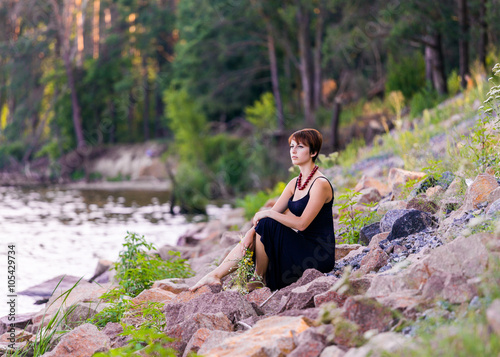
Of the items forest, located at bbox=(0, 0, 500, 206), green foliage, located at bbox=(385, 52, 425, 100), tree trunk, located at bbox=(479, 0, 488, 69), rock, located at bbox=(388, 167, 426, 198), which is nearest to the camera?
rock, located at bbox=(388, 167, 426, 198)

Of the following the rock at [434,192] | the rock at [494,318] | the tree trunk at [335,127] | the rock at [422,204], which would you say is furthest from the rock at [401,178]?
the tree trunk at [335,127]

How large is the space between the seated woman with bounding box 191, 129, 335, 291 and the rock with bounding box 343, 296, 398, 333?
1557 mm

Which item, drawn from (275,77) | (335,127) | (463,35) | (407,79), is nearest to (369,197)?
(463,35)

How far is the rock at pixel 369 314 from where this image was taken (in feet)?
8.81

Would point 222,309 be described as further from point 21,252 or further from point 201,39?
point 201,39

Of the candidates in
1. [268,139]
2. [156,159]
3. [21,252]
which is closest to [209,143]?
[268,139]

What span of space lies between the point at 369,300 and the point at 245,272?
1.80 meters

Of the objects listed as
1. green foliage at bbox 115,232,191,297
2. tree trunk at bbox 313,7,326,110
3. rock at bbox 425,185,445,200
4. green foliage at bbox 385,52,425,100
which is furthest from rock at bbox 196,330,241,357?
tree trunk at bbox 313,7,326,110

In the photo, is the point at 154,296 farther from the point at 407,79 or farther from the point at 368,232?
the point at 407,79

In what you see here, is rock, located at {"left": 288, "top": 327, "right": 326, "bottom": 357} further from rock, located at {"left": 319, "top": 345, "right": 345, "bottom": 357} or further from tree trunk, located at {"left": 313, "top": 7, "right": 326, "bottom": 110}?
tree trunk, located at {"left": 313, "top": 7, "right": 326, "bottom": 110}

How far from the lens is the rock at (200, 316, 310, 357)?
2.74 meters

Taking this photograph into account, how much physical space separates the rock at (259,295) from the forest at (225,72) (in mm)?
7118

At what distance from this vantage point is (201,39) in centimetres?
2286

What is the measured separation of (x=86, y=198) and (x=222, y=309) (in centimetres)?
1758
